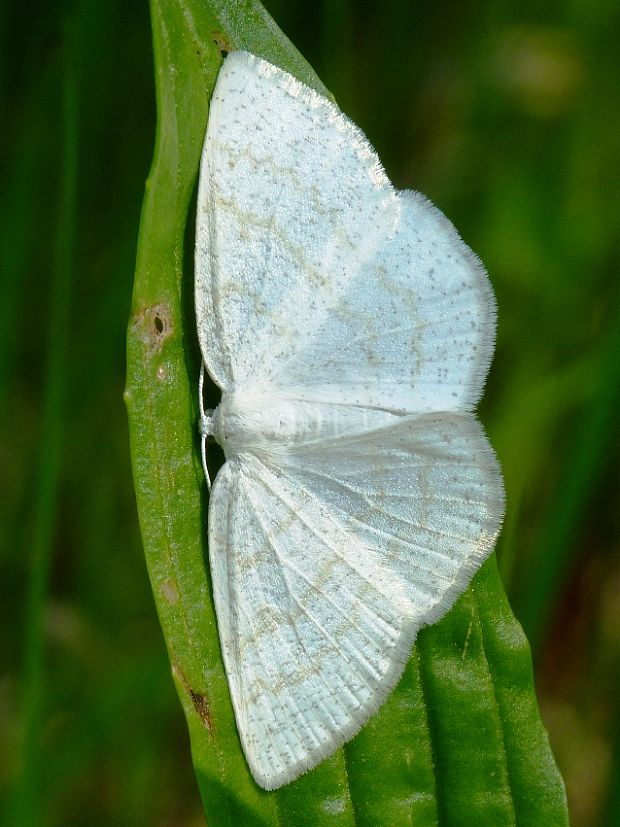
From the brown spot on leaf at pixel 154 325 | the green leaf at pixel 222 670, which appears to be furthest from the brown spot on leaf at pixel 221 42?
the brown spot on leaf at pixel 154 325

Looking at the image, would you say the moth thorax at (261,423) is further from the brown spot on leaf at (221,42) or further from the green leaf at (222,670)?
the brown spot on leaf at (221,42)

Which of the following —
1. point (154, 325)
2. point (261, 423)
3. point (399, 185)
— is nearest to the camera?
point (154, 325)

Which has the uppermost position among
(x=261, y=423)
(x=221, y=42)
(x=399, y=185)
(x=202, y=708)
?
(x=221, y=42)

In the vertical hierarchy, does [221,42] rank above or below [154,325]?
above

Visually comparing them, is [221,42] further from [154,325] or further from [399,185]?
[399,185]

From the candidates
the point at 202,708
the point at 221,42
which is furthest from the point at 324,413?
the point at 221,42

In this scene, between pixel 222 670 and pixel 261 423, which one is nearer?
pixel 222 670

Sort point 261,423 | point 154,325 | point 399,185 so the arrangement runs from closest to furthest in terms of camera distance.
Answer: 1. point 154,325
2. point 261,423
3. point 399,185
